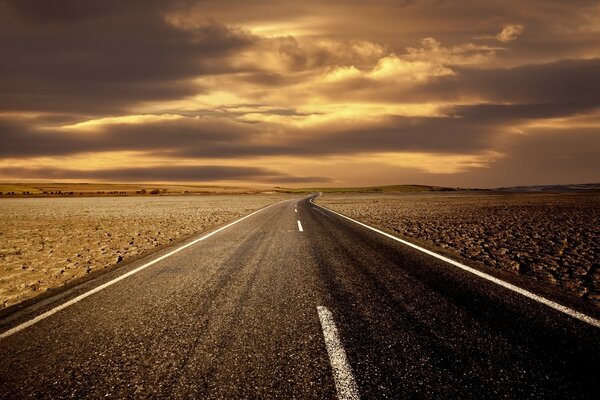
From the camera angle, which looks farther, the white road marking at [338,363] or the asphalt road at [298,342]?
the asphalt road at [298,342]

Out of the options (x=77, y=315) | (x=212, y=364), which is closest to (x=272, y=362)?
(x=212, y=364)

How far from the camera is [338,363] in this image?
9.67ft

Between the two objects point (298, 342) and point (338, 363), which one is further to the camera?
point (298, 342)

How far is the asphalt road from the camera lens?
8.80ft

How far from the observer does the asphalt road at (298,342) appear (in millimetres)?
2682

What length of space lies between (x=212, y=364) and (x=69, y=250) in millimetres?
9745

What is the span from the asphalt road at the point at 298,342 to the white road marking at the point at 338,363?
0.03m

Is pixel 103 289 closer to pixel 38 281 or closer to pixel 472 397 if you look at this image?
pixel 38 281

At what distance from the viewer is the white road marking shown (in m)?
2.54

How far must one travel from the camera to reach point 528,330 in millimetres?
3643

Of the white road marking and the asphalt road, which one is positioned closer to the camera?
the white road marking

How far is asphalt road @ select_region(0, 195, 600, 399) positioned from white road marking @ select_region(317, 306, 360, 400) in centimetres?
3

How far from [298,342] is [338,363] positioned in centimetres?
57

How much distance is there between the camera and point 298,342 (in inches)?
134
